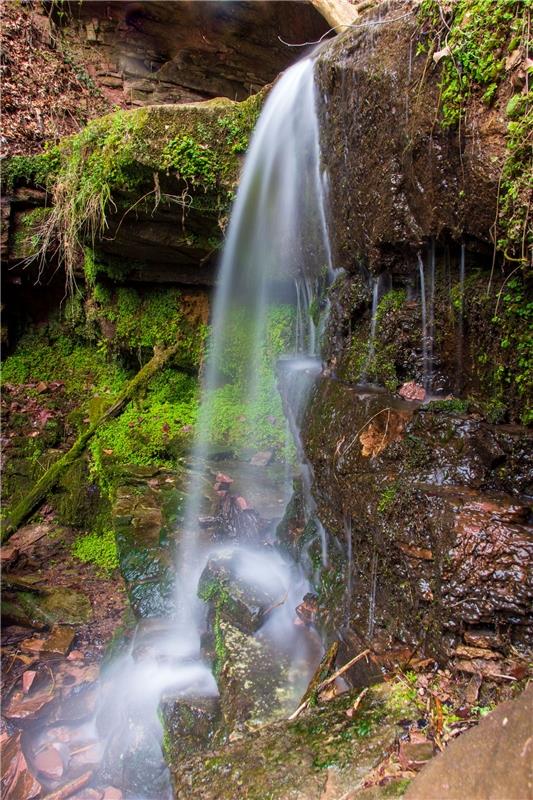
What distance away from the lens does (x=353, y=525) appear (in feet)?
9.06

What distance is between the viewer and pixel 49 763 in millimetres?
3564

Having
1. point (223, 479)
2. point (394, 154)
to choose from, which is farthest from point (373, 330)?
point (223, 479)

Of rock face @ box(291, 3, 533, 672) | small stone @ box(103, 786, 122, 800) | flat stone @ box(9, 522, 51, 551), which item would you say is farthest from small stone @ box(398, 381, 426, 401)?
flat stone @ box(9, 522, 51, 551)

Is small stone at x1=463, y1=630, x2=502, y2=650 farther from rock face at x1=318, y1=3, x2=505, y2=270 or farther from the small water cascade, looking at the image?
rock face at x1=318, y1=3, x2=505, y2=270

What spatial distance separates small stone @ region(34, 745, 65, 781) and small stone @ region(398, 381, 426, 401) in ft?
12.1

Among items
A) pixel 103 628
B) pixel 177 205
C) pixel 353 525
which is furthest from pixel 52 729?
pixel 177 205

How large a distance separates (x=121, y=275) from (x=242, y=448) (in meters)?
2.82

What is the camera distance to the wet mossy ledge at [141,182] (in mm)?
4465

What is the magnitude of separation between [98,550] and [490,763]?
554 centimetres

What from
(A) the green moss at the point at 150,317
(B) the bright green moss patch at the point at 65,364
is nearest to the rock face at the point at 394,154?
(A) the green moss at the point at 150,317

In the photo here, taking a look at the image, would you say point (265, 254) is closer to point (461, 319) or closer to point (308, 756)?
point (461, 319)

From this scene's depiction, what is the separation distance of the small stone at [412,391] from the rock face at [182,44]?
7097 mm

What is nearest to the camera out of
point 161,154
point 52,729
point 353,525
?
point 353,525

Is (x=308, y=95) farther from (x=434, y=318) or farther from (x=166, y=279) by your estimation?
(x=166, y=279)
